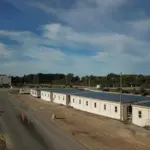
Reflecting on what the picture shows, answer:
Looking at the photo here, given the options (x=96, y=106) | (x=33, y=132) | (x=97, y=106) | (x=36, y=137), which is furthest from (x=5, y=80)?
(x=36, y=137)

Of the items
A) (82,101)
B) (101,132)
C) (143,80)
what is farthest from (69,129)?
(143,80)

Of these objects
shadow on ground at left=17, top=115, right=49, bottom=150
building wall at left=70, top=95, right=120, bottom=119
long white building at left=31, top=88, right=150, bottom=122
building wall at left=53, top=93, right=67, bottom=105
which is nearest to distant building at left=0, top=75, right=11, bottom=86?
building wall at left=53, top=93, right=67, bottom=105

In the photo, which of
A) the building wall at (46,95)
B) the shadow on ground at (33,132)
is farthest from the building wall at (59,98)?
the shadow on ground at (33,132)

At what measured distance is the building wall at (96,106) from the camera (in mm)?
39109

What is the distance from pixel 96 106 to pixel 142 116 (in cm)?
1286

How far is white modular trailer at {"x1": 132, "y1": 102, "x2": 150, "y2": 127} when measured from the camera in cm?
3189

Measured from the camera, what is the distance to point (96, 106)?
44.6m

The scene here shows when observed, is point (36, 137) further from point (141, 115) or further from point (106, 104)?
point (106, 104)

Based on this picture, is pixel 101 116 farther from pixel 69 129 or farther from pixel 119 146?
pixel 119 146

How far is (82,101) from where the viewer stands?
50.6 metres

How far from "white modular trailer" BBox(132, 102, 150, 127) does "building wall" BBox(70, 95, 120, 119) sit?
416cm

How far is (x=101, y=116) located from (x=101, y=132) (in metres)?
11.8

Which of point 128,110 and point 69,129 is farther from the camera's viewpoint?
point 128,110

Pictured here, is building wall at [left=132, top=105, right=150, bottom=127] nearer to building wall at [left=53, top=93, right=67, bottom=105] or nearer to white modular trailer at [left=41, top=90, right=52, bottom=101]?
building wall at [left=53, top=93, right=67, bottom=105]
